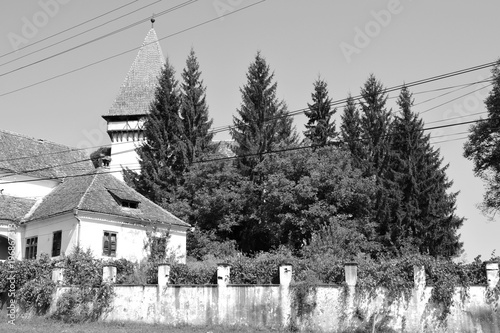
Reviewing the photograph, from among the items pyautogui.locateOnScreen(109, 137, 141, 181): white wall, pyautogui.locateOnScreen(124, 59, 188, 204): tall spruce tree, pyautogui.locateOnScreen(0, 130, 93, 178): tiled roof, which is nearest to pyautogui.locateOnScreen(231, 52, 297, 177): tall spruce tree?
pyautogui.locateOnScreen(124, 59, 188, 204): tall spruce tree

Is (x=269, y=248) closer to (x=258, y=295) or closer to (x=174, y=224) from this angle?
(x=174, y=224)

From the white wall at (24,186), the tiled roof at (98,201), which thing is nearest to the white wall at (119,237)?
the tiled roof at (98,201)

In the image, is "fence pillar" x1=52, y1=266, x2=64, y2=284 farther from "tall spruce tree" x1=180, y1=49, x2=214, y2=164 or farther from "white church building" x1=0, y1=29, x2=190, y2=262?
"tall spruce tree" x1=180, y1=49, x2=214, y2=164

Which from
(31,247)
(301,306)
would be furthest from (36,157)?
(301,306)

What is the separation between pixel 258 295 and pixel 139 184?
2628 centimetres

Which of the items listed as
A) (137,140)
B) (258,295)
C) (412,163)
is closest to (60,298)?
(258,295)

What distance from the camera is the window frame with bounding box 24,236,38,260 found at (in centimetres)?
3519

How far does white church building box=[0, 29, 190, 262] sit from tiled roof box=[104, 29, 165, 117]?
19.3 metres

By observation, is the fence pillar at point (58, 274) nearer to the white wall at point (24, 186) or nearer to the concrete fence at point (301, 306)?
the concrete fence at point (301, 306)

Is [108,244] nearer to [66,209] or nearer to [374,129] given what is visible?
[66,209]

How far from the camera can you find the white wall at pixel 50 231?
32688 millimetres

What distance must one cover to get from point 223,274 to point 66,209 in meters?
14.3

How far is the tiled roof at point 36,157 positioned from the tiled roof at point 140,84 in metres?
18.3

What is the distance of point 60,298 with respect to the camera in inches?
962
